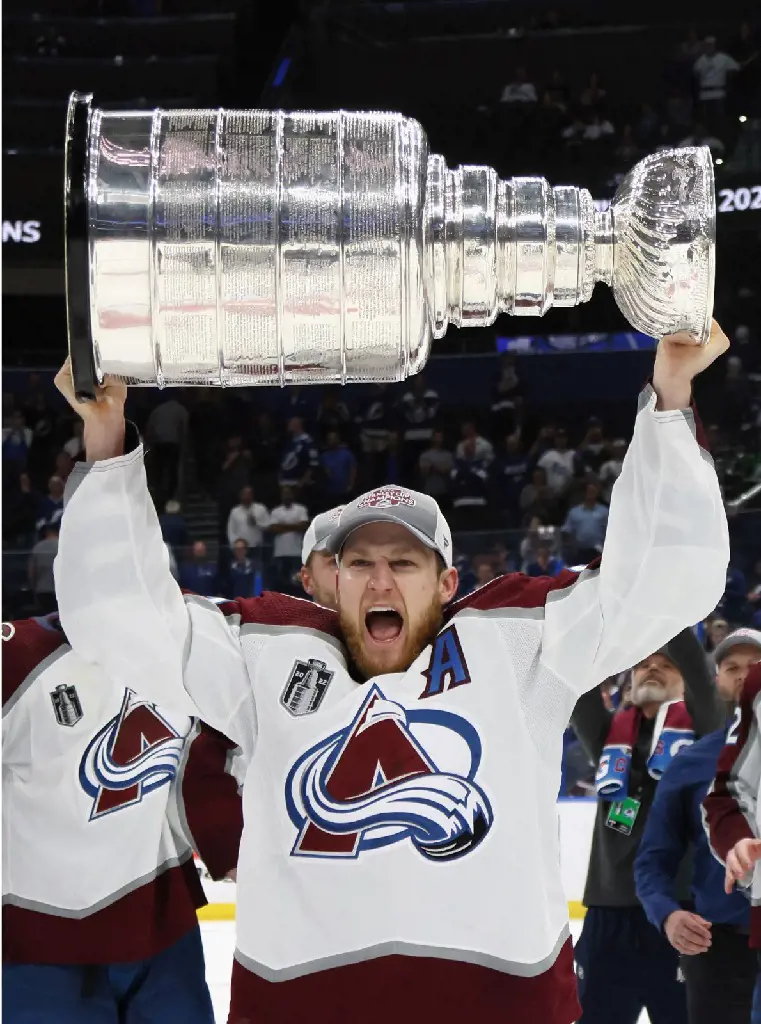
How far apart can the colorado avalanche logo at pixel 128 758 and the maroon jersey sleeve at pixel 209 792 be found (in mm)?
110

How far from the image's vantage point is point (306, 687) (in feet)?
5.85

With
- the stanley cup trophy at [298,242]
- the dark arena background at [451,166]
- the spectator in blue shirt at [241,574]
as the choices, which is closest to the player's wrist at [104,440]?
the stanley cup trophy at [298,242]

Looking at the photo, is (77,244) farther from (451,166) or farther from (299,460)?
(451,166)

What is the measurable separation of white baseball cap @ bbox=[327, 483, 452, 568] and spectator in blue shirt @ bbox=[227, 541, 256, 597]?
16.1ft

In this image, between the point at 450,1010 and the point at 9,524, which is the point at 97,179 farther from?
the point at 9,524

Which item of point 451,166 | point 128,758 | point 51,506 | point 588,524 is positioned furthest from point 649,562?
point 451,166

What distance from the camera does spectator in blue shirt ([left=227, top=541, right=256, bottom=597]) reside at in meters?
6.87

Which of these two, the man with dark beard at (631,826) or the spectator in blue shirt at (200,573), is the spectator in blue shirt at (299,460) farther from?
the man with dark beard at (631,826)

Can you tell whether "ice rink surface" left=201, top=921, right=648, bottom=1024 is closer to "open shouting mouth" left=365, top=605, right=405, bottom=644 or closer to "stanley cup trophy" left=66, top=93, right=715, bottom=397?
"open shouting mouth" left=365, top=605, right=405, bottom=644

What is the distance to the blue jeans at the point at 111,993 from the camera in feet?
8.00

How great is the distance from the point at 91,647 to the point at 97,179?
0.78 m

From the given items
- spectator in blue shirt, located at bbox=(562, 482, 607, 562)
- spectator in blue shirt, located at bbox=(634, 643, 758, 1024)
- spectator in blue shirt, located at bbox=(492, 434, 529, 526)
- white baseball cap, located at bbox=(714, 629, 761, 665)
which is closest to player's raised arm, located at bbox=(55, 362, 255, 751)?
spectator in blue shirt, located at bbox=(634, 643, 758, 1024)

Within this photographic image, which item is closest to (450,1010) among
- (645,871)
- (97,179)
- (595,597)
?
(595,597)

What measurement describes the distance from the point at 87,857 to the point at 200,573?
15.1ft
